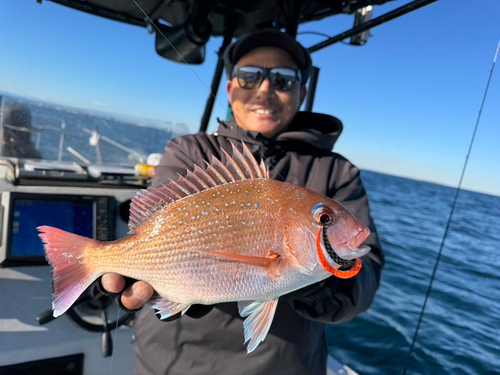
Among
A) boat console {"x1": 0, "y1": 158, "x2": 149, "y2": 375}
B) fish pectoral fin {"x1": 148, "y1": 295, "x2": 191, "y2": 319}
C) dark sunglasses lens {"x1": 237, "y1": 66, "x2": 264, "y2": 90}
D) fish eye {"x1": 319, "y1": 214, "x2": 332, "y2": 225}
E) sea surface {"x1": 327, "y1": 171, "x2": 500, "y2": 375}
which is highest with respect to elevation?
dark sunglasses lens {"x1": 237, "y1": 66, "x2": 264, "y2": 90}

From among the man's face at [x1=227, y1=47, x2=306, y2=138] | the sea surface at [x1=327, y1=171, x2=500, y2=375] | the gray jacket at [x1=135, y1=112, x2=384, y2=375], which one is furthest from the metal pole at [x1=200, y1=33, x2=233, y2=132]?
the sea surface at [x1=327, y1=171, x2=500, y2=375]

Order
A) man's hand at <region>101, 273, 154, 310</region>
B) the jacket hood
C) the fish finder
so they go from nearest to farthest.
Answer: man's hand at <region>101, 273, 154, 310</region>
the jacket hood
the fish finder

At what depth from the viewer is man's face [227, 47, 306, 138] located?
82.5 inches

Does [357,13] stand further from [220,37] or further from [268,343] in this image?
[268,343]

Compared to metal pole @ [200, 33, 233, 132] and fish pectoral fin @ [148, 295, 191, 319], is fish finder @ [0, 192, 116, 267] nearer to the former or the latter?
fish pectoral fin @ [148, 295, 191, 319]

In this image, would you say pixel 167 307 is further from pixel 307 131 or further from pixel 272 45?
pixel 272 45

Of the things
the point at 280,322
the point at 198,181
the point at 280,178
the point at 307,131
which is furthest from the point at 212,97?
the point at 280,322

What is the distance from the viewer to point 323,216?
1238 mm

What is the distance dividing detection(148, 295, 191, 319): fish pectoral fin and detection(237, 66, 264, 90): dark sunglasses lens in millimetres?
1437

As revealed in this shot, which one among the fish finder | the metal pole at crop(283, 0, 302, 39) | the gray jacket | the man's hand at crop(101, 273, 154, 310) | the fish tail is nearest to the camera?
the fish tail

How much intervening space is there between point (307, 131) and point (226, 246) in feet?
3.67

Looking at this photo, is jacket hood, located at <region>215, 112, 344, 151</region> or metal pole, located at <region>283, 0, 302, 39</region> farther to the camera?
metal pole, located at <region>283, 0, 302, 39</region>

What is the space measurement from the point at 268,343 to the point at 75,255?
111cm

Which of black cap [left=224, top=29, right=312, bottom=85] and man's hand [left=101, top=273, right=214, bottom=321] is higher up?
black cap [left=224, top=29, right=312, bottom=85]
